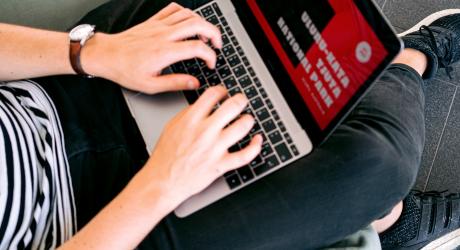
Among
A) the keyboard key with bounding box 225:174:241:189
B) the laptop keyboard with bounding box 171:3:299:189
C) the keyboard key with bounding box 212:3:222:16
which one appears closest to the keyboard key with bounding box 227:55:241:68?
the laptop keyboard with bounding box 171:3:299:189

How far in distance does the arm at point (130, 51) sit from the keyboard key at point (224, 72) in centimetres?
6

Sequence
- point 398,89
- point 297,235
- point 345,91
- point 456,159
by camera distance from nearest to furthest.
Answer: point 345,91 → point 297,235 → point 398,89 → point 456,159

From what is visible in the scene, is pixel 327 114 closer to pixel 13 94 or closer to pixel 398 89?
pixel 398 89

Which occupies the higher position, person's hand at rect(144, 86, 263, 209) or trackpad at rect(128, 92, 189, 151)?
trackpad at rect(128, 92, 189, 151)

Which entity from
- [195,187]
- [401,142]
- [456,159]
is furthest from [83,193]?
[456,159]

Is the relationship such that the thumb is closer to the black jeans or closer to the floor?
the black jeans

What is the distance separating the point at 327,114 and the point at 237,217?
23 cm

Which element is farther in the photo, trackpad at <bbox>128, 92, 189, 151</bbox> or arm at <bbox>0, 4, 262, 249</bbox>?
trackpad at <bbox>128, 92, 189, 151</bbox>

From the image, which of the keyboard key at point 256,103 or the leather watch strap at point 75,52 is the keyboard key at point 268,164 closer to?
the keyboard key at point 256,103

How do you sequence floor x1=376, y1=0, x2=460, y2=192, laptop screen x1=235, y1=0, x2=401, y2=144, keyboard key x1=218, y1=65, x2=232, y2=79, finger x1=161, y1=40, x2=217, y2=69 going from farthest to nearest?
floor x1=376, y1=0, x2=460, y2=192 → keyboard key x1=218, y1=65, x2=232, y2=79 → finger x1=161, y1=40, x2=217, y2=69 → laptop screen x1=235, y1=0, x2=401, y2=144

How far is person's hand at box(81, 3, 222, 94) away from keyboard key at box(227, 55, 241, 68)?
0.06 m

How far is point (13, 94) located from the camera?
75 centimetres

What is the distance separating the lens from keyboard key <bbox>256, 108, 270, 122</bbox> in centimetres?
74

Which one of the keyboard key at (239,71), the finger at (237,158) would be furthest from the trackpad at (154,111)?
the finger at (237,158)
